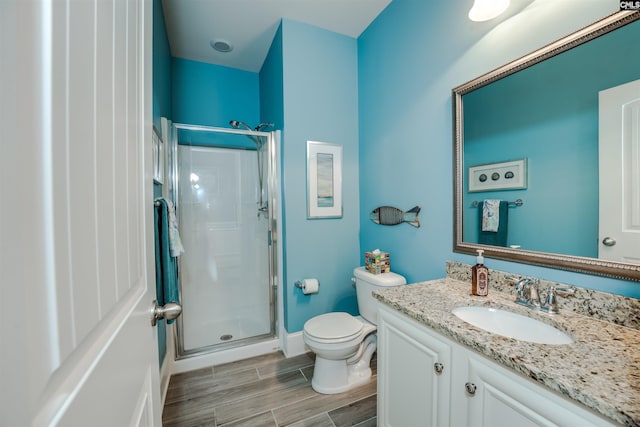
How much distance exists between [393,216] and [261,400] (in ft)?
5.10

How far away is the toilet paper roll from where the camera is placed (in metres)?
2.16

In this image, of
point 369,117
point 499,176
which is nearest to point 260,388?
point 499,176

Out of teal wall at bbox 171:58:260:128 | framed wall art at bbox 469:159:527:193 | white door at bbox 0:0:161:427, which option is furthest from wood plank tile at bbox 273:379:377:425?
teal wall at bbox 171:58:260:128

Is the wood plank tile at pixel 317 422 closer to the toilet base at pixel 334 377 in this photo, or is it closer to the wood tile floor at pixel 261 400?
the wood tile floor at pixel 261 400

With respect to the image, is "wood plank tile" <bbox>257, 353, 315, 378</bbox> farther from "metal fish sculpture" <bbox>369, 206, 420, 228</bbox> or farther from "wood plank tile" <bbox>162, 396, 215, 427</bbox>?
"metal fish sculpture" <bbox>369, 206, 420, 228</bbox>

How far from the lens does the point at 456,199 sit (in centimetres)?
151

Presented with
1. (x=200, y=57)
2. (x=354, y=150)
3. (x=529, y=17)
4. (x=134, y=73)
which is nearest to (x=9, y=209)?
(x=134, y=73)

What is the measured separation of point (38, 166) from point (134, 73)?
0.46 meters

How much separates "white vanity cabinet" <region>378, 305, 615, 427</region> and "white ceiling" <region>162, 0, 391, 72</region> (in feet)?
7.28

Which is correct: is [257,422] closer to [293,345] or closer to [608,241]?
[293,345]

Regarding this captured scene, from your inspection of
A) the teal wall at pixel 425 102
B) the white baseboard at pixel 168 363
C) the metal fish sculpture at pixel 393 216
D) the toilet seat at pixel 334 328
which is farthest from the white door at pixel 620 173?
the white baseboard at pixel 168 363

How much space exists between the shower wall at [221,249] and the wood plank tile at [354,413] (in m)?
0.95

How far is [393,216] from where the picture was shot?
201cm

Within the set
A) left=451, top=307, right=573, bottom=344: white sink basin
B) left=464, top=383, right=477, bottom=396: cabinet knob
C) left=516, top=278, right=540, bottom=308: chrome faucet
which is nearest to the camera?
left=464, top=383, right=477, bottom=396: cabinet knob
